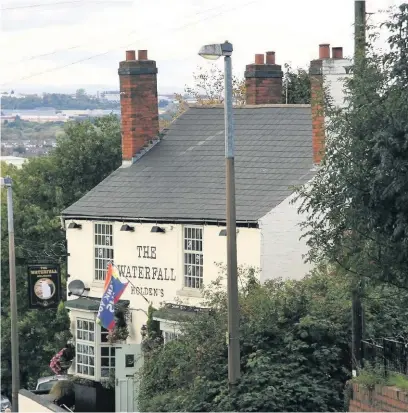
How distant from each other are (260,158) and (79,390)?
7412 mm

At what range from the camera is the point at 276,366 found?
22.2 meters

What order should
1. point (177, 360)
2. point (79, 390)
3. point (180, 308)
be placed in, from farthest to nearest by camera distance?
point (79, 390) < point (180, 308) < point (177, 360)

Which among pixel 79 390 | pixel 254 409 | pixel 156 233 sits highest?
pixel 156 233

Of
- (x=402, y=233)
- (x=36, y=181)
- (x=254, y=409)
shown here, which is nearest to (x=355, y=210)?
(x=402, y=233)

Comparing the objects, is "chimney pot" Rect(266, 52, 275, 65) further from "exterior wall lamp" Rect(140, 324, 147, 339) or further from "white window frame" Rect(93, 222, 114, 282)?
"exterior wall lamp" Rect(140, 324, 147, 339)

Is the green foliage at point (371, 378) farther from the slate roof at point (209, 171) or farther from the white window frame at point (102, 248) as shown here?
the white window frame at point (102, 248)

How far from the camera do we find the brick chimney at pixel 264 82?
113 ft

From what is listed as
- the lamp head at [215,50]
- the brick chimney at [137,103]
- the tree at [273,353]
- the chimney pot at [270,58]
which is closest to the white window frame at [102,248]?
the brick chimney at [137,103]

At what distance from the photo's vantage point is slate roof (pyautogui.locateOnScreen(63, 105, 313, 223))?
29.7 metres

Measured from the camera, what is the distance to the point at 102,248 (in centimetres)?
3253

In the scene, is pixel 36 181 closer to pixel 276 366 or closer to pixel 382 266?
pixel 276 366

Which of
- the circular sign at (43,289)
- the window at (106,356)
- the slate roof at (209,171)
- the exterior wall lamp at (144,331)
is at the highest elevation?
the slate roof at (209,171)

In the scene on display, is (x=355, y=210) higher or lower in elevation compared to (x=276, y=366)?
higher

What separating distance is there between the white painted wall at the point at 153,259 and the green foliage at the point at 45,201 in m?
11.6
